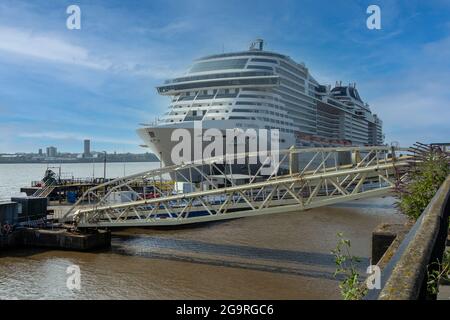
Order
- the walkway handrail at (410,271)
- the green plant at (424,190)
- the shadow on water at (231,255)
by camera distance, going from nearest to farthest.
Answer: the walkway handrail at (410,271)
the green plant at (424,190)
the shadow on water at (231,255)

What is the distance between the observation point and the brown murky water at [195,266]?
45.3ft

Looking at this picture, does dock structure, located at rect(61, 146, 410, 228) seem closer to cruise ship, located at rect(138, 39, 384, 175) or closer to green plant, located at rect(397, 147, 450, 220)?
green plant, located at rect(397, 147, 450, 220)

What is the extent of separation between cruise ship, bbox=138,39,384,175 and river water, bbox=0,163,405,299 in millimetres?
17875

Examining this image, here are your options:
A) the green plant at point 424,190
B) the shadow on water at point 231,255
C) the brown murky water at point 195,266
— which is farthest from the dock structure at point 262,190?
the green plant at point 424,190

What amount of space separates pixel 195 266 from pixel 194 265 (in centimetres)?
17

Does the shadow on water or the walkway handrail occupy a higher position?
the walkway handrail

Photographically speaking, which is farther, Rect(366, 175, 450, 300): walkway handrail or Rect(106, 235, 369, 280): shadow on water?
Rect(106, 235, 369, 280): shadow on water

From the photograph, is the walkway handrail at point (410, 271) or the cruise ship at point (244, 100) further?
the cruise ship at point (244, 100)

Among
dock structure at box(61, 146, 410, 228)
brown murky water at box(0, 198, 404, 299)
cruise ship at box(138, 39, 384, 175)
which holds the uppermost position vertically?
cruise ship at box(138, 39, 384, 175)

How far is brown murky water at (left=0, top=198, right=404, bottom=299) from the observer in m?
13.8

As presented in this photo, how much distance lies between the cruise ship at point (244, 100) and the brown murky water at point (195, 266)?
17875 millimetres

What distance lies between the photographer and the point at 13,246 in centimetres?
A: 2066

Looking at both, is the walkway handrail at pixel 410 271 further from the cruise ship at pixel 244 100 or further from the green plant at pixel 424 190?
the cruise ship at pixel 244 100

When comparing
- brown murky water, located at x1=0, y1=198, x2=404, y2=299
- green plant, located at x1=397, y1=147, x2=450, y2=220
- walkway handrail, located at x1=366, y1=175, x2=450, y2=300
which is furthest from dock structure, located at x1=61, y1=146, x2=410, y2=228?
walkway handrail, located at x1=366, y1=175, x2=450, y2=300
